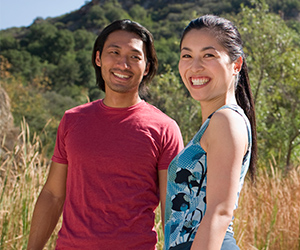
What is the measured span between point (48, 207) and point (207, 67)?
3.49 ft

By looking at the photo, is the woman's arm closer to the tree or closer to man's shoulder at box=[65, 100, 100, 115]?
man's shoulder at box=[65, 100, 100, 115]

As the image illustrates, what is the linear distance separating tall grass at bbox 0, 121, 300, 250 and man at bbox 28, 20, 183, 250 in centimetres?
92

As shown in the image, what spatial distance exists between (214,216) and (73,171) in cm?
90

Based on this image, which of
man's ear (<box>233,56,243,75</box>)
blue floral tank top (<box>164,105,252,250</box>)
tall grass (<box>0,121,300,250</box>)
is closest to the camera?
blue floral tank top (<box>164,105,252,250</box>)

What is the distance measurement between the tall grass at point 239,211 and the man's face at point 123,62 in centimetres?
106

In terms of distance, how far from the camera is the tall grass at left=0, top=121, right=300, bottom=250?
9.01 feet

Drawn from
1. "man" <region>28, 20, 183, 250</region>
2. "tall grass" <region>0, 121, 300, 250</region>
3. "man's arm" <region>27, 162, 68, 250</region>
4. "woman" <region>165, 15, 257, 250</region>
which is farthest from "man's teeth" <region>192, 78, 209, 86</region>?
"tall grass" <region>0, 121, 300, 250</region>

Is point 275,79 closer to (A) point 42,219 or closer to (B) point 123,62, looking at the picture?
(B) point 123,62

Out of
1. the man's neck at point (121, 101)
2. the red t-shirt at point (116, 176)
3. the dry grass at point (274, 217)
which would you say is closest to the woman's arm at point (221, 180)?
the red t-shirt at point (116, 176)

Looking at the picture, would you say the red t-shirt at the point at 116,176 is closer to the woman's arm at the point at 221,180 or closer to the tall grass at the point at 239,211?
the woman's arm at the point at 221,180

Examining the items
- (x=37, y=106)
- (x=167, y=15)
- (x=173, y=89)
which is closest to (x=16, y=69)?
(x=37, y=106)

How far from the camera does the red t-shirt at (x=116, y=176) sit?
1.63 metres

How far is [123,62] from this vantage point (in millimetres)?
1832

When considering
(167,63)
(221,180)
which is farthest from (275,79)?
(167,63)
